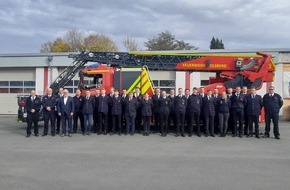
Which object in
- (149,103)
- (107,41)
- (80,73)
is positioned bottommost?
(149,103)

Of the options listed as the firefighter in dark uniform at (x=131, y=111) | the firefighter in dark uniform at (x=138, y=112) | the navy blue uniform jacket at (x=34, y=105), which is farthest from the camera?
the firefighter in dark uniform at (x=138, y=112)

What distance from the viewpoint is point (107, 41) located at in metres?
66.5

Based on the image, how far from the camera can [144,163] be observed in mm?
8789

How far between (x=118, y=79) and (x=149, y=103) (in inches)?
99.0

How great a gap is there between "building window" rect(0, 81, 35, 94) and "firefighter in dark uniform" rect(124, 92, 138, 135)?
1632 centimetres

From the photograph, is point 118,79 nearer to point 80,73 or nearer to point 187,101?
point 80,73

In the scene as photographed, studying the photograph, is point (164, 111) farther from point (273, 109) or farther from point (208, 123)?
point (273, 109)

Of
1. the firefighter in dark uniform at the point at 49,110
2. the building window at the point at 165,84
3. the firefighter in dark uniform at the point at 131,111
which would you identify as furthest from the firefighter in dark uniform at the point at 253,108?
the building window at the point at 165,84

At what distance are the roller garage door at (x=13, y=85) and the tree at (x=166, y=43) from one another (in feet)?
126

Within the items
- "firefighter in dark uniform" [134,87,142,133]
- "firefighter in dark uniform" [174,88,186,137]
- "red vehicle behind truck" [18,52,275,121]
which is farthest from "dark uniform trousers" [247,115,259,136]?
"firefighter in dark uniform" [134,87,142,133]

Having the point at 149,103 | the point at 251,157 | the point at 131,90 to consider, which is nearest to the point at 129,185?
the point at 251,157

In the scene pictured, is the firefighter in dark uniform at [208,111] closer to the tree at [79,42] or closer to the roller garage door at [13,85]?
the roller garage door at [13,85]

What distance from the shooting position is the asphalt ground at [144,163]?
22.7 feet

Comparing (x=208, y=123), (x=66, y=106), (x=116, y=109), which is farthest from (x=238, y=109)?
(x=66, y=106)
